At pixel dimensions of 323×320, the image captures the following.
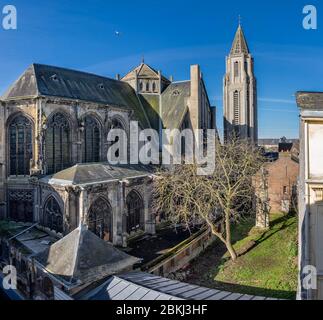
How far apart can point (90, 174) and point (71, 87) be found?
8442 millimetres

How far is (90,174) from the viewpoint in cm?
1861

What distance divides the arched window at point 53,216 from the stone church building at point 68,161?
59mm

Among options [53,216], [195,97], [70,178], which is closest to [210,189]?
[70,178]

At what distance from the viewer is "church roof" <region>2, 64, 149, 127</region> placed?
21.0 m

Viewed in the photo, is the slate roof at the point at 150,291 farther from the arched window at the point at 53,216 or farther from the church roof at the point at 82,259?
the arched window at the point at 53,216

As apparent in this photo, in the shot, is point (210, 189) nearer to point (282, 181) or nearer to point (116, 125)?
point (116, 125)

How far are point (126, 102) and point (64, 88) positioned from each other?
270 inches

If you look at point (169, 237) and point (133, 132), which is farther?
point (133, 132)

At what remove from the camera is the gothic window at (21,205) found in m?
19.9

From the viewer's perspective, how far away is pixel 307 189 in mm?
8602

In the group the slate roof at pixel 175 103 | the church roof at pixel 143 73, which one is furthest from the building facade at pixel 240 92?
the church roof at pixel 143 73

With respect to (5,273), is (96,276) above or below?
above
